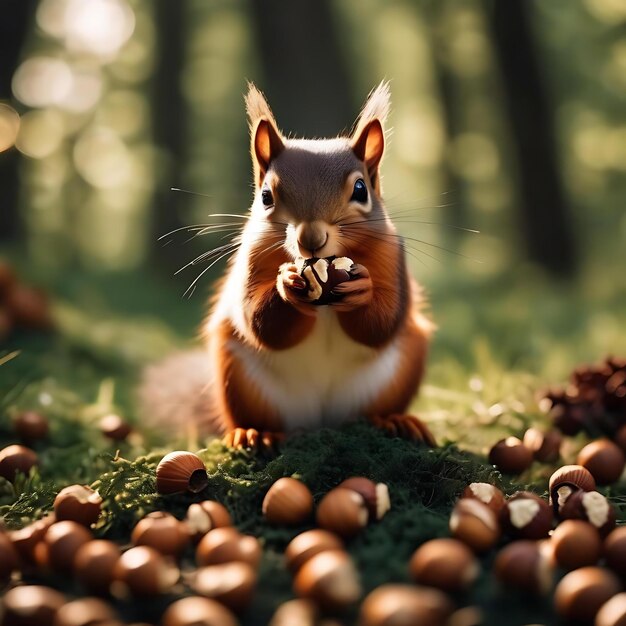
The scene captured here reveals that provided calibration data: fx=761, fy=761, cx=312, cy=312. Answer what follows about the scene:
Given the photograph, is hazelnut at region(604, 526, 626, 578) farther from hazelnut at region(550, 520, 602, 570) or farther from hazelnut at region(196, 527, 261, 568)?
hazelnut at region(196, 527, 261, 568)

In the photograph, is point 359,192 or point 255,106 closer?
point 359,192

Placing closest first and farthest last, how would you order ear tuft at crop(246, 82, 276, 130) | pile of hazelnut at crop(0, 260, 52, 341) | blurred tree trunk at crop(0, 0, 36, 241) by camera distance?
1. ear tuft at crop(246, 82, 276, 130)
2. pile of hazelnut at crop(0, 260, 52, 341)
3. blurred tree trunk at crop(0, 0, 36, 241)

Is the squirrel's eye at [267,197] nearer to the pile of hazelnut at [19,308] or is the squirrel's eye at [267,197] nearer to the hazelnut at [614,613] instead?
the hazelnut at [614,613]

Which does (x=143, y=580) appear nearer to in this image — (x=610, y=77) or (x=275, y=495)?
(x=275, y=495)

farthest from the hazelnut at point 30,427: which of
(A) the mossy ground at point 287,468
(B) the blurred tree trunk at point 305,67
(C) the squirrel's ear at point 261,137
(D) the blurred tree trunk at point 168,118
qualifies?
(D) the blurred tree trunk at point 168,118

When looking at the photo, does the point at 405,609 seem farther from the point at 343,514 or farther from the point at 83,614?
the point at 83,614

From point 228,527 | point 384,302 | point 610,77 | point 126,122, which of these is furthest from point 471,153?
point 228,527

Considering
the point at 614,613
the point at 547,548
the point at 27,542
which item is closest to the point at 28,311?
the point at 27,542

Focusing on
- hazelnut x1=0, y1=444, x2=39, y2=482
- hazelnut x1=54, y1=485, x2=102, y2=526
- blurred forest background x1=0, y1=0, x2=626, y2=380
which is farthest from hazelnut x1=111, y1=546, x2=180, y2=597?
blurred forest background x1=0, y1=0, x2=626, y2=380
